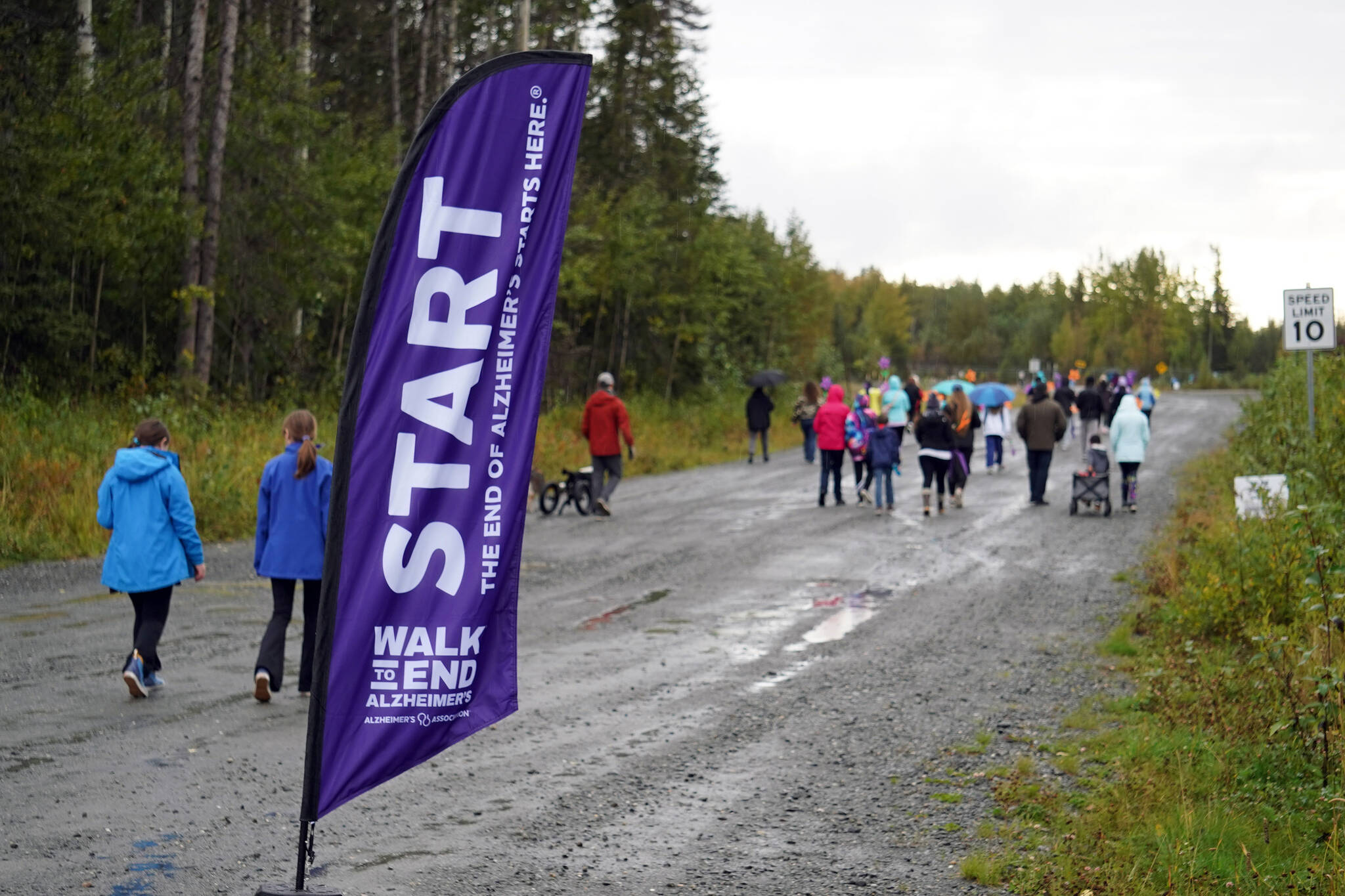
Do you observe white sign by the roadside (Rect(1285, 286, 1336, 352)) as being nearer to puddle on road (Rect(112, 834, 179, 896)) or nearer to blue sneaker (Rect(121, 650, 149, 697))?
blue sneaker (Rect(121, 650, 149, 697))

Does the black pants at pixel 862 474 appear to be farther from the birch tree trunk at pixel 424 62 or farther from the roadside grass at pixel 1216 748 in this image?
the birch tree trunk at pixel 424 62

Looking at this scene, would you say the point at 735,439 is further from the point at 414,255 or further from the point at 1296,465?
the point at 414,255

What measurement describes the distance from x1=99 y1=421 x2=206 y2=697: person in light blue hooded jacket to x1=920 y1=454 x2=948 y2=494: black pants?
1294 centimetres

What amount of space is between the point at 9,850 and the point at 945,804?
14.1 ft

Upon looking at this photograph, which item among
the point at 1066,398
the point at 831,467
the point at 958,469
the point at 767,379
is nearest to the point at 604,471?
the point at 831,467

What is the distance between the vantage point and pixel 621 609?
39.5ft

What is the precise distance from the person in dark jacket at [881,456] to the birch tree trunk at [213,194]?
35.3 feet

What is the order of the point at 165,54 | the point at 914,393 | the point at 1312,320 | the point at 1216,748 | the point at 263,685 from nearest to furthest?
the point at 1216,748
the point at 263,685
the point at 1312,320
the point at 165,54
the point at 914,393

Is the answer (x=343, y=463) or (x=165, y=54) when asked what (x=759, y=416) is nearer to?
(x=165, y=54)

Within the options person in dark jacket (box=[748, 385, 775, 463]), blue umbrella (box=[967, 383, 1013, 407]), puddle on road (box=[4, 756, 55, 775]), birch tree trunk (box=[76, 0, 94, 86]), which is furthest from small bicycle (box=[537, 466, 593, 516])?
puddle on road (box=[4, 756, 55, 775])

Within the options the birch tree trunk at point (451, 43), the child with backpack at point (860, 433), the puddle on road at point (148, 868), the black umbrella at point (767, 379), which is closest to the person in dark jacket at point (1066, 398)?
the black umbrella at point (767, 379)

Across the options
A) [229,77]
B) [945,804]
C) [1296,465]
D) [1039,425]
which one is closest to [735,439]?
[1039,425]

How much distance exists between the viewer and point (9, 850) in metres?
5.39

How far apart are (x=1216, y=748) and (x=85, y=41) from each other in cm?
2066
